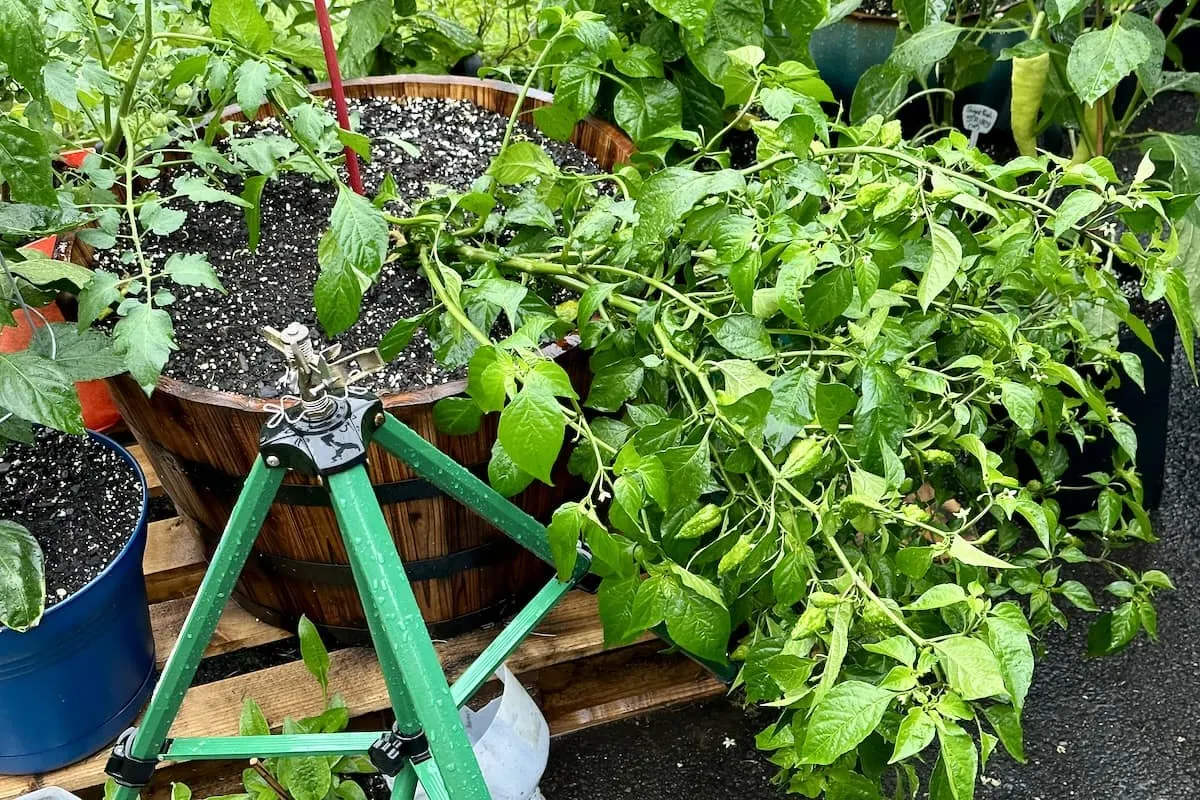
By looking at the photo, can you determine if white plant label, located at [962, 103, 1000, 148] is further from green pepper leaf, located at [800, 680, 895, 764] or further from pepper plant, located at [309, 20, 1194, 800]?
green pepper leaf, located at [800, 680, 895, 764]

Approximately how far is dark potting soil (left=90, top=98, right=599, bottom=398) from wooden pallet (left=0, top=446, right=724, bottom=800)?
1.13 ft

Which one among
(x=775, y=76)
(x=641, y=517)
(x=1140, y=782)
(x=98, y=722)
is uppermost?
(x=775, y=76)

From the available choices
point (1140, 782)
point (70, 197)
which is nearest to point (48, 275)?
point (70, 197)

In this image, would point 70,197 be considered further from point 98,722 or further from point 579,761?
point 579,761

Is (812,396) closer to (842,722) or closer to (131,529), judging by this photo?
(842,722)

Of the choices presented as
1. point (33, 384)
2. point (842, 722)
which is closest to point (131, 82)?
point (33, 384)

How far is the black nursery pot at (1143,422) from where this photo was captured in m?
1.70

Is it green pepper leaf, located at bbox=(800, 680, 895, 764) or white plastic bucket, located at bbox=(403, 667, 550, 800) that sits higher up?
green pepper leaf, located at bbox=(800, 680, 895, 764)

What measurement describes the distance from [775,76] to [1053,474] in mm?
596

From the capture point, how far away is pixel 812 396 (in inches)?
36.6

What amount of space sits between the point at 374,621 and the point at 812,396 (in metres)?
0.43

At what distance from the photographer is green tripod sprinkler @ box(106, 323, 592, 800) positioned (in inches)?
30.9

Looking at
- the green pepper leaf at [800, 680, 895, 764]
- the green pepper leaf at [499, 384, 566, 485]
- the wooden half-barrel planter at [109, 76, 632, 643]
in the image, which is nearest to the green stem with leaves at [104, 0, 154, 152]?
the wooden half-barrel planter at [109, 76, 632, 643]

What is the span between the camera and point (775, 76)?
1.08m
